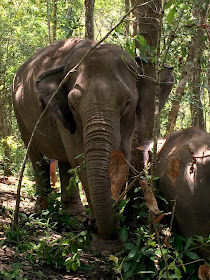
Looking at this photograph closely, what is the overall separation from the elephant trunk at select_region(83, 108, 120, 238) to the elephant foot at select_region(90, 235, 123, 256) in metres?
0.08

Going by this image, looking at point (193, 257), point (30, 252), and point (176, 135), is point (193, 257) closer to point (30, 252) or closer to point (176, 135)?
point (30, 252)

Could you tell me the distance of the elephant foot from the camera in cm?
532

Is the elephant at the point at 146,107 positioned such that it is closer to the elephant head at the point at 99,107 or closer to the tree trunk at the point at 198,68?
the elephant head at the point at 99,107

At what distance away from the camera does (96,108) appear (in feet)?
17.3

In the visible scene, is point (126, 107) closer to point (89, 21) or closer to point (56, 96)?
point (56, 96)

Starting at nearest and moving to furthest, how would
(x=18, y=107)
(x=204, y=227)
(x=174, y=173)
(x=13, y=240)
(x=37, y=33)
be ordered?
(x=174, y=173) < (x=204, y=227) < (x=13, y=240) < (x=18, y=107) < (x=37, y=33)

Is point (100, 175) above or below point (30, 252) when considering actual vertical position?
above

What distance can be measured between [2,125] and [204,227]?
8220mm

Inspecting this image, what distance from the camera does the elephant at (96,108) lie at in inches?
202

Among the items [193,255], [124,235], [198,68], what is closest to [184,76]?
[198,68]

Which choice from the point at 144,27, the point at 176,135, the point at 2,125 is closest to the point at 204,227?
the point at 176,135

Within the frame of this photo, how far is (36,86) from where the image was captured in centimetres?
603

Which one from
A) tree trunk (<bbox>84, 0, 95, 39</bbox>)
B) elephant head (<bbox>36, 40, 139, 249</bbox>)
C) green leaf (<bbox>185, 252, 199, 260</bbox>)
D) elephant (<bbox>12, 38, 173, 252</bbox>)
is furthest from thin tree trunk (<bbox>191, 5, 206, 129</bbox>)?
green leaf (<bbox>185, 252, 199, 260</bbox>)

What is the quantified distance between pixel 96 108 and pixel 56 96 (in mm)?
794
